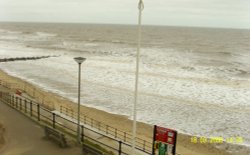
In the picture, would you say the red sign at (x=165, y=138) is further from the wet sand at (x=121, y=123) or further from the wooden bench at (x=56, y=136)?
the wet sand at (x=121, y=123)

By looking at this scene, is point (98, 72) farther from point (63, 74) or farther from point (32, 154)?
→ point (32, 154)

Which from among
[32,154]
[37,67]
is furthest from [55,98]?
[37,67]

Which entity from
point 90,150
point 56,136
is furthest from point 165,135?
point 56,136

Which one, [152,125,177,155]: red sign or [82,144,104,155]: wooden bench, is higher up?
[152,125,177,155]: red sign

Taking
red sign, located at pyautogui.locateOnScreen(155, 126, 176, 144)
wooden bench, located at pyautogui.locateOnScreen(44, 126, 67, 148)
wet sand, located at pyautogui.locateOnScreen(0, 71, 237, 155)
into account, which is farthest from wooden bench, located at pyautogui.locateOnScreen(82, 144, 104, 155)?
wet sand, located at pyautogui.locateOnScreen(0, 71, 237, 155)

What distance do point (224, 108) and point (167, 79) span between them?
1521 cm

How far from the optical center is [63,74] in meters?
44.5

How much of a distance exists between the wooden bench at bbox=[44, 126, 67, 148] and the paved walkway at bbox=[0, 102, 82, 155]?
23 centimetres

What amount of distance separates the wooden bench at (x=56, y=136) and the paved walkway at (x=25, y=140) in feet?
0.74

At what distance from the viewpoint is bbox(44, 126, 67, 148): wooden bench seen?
42.0 feet

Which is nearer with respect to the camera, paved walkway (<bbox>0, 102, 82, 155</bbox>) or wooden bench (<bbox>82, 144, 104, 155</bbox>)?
wooden bench (<bbox>82, 144, 104, 155</bbox>)

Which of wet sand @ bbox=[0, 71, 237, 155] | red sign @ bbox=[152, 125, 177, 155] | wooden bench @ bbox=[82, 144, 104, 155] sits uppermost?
red sign @ bbox=[152, 125, 177, 155]

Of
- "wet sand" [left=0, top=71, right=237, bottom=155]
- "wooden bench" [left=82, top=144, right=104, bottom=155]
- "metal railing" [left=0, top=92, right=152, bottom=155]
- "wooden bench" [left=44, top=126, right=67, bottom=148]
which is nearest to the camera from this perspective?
"wooden bench" [left=82, top=144, right=104, bottom=155]

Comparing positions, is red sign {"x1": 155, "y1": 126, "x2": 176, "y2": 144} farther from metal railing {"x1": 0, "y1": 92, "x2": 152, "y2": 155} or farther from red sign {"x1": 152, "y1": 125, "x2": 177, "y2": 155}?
metal railing {"x1": 0, "y1": 92, "x2": 152, "y2": 155}
